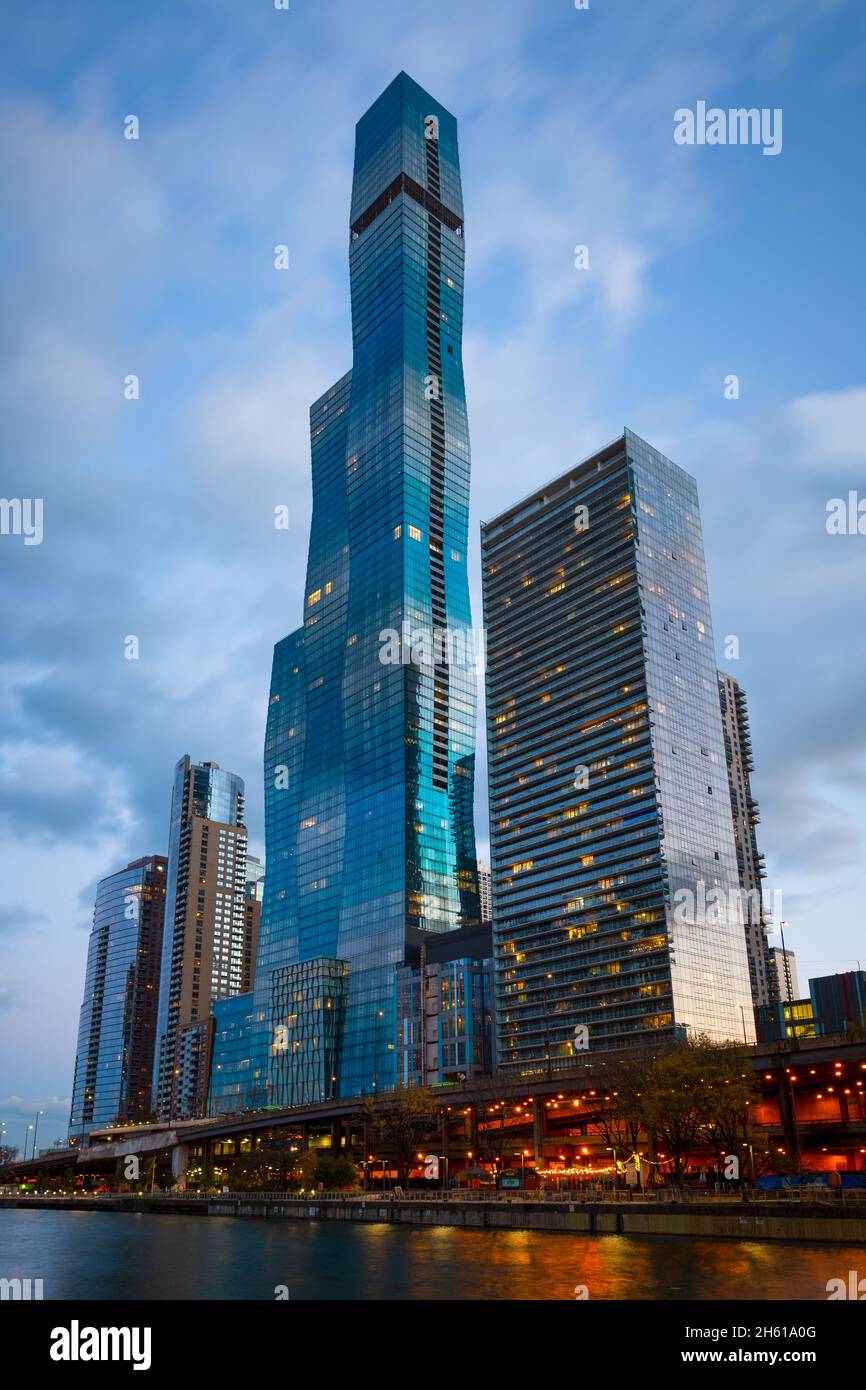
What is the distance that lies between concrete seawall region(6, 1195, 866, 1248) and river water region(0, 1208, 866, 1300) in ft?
5.16

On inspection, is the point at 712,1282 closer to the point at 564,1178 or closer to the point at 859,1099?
the point at 564,1178

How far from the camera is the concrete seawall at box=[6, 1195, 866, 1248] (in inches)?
2832

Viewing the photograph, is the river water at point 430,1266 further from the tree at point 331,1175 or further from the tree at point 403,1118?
the tree at point 331,1175

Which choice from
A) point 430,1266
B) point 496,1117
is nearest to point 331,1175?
point 496,1117

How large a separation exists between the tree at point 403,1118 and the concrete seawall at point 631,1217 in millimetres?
21100

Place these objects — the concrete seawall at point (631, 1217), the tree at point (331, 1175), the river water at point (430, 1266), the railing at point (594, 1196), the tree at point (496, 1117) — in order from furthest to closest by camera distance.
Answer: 1. the tree at point (331, 1175)
2. the tree at point (496, 1117)
3. the railing at point (594, 1196)
4. the concrete seawall at point (631, 1217)
5. the river water at point (430, 1266)

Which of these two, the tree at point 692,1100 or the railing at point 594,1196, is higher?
the tree at point 692,1100

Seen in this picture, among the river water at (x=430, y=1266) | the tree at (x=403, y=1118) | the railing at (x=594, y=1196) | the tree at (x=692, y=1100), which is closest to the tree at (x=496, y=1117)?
the tree at (x=403, y=1118)

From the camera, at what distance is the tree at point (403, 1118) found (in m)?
160

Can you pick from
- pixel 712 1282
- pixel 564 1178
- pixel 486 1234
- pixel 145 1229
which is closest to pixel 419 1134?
pixel 564 1178

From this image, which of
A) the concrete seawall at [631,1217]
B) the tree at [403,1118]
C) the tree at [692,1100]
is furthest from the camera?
the tree at [403,1118]

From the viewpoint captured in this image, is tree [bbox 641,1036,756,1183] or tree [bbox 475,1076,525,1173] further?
tree [bbox 475,1076,525,1173]

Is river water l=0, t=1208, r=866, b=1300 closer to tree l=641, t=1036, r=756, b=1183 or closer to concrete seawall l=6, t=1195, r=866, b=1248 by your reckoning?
concrete seawall l=6, t=1195, r=866, b=1248

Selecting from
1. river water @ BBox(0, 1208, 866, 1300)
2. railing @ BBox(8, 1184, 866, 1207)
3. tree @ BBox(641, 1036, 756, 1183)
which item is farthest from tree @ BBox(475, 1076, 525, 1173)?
tree @ BBox(641, 1036, 756, 1183)
